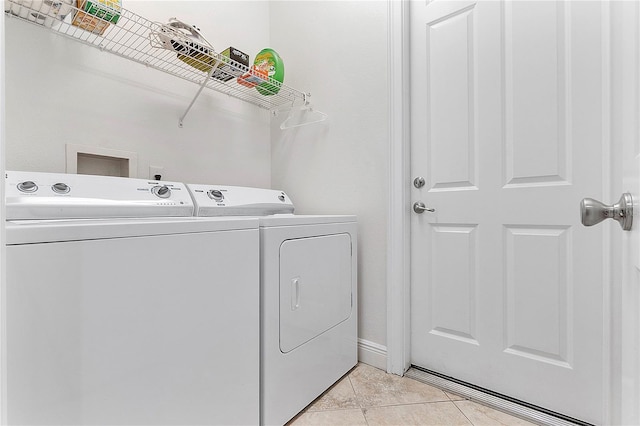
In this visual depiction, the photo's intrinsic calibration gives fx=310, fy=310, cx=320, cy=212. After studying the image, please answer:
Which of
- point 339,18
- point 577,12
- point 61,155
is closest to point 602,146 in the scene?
point 577,12

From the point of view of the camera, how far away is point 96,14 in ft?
3.71

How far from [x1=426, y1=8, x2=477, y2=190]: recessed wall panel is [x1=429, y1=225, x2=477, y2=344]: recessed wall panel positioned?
0.81 feet

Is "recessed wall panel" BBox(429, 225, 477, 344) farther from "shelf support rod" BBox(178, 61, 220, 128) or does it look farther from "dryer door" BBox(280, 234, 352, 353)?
"shelf support rod" BBox(178, 61, 220, 128)

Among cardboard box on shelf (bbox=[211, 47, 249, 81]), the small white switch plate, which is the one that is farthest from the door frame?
the small white switch plate

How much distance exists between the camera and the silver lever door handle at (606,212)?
488 millimetres

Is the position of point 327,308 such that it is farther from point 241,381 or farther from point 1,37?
point 1,37

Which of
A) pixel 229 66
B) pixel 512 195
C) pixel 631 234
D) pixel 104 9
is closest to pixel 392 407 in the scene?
pixel 512 195

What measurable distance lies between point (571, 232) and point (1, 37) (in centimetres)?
166

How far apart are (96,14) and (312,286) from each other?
1.32 metres

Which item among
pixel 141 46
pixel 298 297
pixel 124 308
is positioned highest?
pixel 141 46

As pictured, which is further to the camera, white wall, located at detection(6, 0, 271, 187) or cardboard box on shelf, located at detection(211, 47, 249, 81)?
cardboard box on shelf, located at detection(211, 47, 249, 81)

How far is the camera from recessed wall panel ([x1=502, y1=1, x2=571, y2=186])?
1.23m

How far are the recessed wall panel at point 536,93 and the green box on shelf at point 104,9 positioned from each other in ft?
5.19

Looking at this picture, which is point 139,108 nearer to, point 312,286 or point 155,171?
point 155,171
